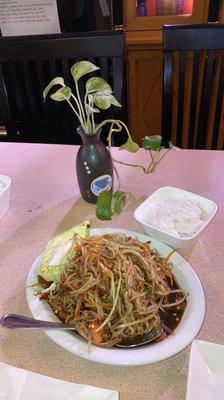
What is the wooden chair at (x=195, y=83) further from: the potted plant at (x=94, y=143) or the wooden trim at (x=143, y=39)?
the wooden trim at (x=143, y=39)

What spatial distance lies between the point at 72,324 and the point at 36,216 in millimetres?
387

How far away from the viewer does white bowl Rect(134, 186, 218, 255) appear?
2.35ft

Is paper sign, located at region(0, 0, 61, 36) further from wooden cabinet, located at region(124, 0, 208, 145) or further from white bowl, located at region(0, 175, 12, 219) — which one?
white bowl, located at region(0, 175, 12, 219)

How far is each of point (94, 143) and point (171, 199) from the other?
0.75 feet

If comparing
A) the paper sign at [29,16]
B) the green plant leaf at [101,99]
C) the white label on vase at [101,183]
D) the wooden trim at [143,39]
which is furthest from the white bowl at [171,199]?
the paper sign at [29,16]

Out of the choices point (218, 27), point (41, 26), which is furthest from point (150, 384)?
point (41, 26)

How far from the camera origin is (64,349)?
559mm

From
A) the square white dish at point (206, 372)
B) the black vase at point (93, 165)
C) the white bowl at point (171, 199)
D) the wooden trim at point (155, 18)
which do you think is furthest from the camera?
the wooden trim at point (155, 18)

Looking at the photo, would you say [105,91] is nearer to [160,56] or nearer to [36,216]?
[36,216]

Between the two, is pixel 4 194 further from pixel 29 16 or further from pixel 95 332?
pixel 29 16

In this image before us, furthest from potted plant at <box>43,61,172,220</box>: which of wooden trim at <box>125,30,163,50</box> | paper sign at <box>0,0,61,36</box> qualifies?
paper sign at <box>0,0,61,36</box>

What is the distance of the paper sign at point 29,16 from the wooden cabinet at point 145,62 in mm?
426

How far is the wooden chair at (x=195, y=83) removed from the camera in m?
1.20

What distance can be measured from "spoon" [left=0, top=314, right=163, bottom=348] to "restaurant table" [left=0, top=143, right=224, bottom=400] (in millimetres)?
38
